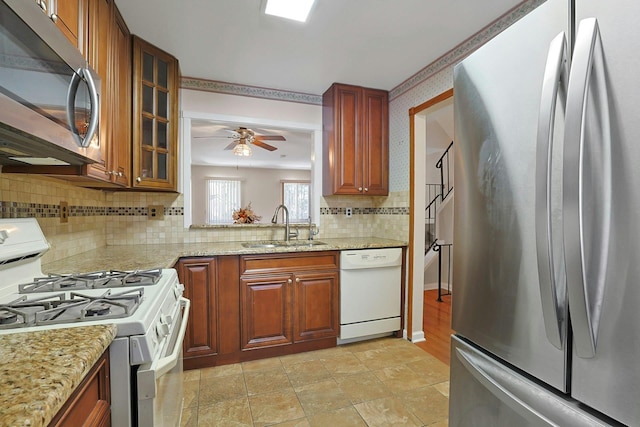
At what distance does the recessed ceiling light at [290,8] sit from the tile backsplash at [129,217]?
5.09ft

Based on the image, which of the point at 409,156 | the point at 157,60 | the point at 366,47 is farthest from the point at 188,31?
the point at 409,156

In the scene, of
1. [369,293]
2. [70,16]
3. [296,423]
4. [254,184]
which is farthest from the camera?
[254,184]

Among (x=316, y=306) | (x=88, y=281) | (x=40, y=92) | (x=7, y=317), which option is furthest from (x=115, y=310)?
(x=316, y=306)

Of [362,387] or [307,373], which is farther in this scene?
[307,373]

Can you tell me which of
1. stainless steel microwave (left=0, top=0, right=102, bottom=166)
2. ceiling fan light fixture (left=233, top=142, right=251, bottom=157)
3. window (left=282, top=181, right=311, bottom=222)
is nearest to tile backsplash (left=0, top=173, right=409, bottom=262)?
stainless steel microwave (left=0, top=0, right=102, bottom=166)

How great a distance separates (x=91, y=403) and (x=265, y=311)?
1.60m

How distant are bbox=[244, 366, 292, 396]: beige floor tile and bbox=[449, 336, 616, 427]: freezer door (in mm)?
1227

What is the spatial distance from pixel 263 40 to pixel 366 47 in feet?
2.43

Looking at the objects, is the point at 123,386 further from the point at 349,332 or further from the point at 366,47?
the point at 366,47

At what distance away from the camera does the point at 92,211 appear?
2.16 meters

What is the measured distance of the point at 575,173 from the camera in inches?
23.9

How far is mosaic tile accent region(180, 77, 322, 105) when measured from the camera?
102 inches

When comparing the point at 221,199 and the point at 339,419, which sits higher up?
the point at 221,199

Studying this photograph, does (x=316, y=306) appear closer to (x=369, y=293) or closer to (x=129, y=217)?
(x=369, y=293)
